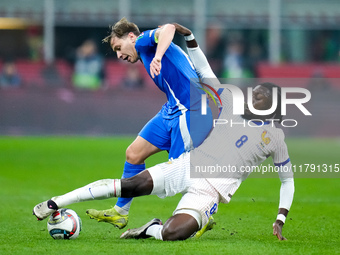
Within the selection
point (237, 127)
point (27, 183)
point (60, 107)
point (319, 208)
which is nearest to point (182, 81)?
point (237, 127)

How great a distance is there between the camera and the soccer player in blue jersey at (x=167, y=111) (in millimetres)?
7293

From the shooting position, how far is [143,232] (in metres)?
6.75

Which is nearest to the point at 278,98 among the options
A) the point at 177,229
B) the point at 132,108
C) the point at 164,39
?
the point at 164,39

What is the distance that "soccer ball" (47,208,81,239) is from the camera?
21.6 feet

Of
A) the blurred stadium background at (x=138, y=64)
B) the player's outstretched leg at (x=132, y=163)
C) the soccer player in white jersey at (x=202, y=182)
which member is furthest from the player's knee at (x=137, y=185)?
the blurred stadium background at (x=138, y=64)

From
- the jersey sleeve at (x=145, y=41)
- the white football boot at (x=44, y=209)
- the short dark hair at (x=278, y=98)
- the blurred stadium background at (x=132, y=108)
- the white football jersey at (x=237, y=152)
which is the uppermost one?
the jersey sleeve at (x=145, y=41)

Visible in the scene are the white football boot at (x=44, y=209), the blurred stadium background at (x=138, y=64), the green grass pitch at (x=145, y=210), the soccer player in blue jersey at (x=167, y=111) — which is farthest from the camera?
the blurred stadium background at (x=138, y=64)

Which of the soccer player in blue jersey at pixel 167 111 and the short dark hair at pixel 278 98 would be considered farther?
the soccer player in blue jersey at pixel 167 111

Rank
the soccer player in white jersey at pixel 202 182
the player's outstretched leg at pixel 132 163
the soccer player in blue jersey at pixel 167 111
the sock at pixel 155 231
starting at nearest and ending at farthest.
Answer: the soccer player in white jersey at pixel 202 182 → the sock at pixel 155 231 → the soccer player in blue jersey at pixel 167 111 → the player's outstretched leg at pixel 132 163

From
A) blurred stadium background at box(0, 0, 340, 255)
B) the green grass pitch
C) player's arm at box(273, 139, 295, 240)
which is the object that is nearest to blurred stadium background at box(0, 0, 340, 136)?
blurred stadium background at box(0, 0, 340, 255)

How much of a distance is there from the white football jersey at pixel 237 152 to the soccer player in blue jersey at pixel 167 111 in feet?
1.12

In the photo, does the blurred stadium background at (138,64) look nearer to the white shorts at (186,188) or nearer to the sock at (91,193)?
the white shorts at (186,188)

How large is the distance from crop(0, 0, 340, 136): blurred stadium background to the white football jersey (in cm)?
1239

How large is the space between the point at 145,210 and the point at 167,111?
2.08m
